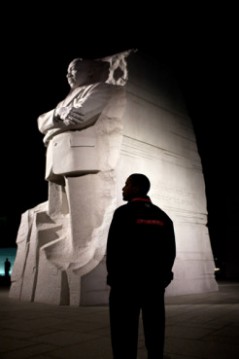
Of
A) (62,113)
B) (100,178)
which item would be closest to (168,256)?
(100,178)

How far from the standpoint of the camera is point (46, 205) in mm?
8414

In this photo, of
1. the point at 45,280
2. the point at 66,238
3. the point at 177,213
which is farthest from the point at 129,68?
the point at 45,280

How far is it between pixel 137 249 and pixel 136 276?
0.60 ft

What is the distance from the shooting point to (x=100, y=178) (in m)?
7.16

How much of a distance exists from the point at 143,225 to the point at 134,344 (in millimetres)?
798

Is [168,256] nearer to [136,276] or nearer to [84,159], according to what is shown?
[136,276]

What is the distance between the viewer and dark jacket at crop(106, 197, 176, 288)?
262cm

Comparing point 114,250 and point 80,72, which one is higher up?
point 80,72

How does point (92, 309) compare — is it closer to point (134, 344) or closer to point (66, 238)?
point (66, 238)

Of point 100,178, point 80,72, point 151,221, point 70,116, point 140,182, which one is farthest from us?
point 80,72

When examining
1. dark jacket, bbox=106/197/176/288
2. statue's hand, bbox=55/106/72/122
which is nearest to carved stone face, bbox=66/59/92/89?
statue's hand, bbox=55/106/72/122

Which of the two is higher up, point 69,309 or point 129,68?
point 129,68

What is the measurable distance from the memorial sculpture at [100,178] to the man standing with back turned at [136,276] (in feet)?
11.8

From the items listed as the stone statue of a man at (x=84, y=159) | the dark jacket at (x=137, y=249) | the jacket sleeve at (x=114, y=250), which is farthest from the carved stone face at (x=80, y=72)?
the jacket sleeve at (x=114, y=250)
